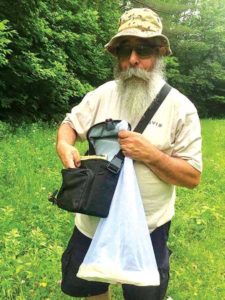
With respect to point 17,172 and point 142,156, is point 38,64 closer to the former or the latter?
point 17,172

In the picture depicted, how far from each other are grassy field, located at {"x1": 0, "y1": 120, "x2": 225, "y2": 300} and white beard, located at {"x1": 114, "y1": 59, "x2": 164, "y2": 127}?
192 centimetres

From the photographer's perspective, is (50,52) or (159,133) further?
(50,52)

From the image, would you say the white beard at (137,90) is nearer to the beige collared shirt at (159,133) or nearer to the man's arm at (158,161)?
the beige collared shirt at (159,133)

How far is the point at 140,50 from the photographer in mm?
2561

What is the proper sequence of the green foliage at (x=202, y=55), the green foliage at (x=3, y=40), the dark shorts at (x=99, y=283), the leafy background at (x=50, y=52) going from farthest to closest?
the green foliage at (x=202, y=55) → the leafy background at (x=50, y=52) → the green foliage at (x=3, y=40) → the dark shorts at (x=99, y=283)

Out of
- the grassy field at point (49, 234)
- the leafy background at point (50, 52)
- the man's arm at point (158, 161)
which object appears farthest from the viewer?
the leafy background at point (50, 52)

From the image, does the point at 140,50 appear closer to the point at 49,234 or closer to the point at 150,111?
the point at 150,111

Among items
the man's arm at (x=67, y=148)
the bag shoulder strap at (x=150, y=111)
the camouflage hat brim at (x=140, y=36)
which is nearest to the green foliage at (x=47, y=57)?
the man's arm at (x=67, y=148)

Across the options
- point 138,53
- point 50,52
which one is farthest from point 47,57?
point 138,53

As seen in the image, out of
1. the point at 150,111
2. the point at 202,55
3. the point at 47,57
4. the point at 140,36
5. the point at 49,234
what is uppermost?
the point at 202,55

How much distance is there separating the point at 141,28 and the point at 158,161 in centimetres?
75

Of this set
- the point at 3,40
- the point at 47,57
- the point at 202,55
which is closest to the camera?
the point at 3,40

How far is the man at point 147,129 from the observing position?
247 cm

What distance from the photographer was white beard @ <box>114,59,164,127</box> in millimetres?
2561
